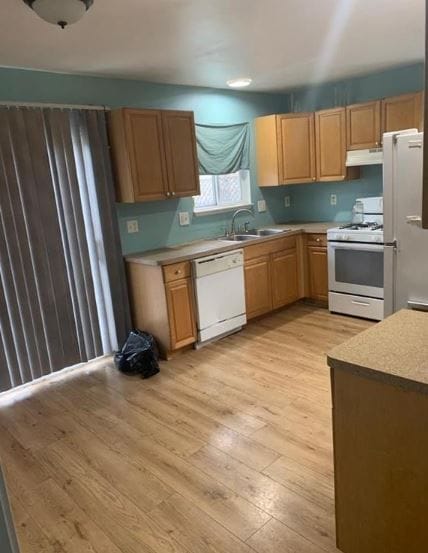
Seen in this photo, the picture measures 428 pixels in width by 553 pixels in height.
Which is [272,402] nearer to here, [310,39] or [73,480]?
[73,480]

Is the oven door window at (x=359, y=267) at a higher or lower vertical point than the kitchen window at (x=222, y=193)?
lower

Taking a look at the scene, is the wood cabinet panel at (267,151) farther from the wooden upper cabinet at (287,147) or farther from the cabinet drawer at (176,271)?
the cabinet drawer at (176,271)

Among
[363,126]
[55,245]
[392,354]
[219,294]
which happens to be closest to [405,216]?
[363,126]

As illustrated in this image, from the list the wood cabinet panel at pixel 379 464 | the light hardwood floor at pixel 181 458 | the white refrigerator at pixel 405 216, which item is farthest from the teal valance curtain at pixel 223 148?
the wood cabinet panel at pixel 379 464

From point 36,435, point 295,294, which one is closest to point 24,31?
point 36,435

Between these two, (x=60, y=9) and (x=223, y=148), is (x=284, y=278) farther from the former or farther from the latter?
(x=60, y=9)

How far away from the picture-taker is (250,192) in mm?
5031

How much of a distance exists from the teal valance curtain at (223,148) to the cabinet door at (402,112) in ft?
4.81

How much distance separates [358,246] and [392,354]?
9.30 ft

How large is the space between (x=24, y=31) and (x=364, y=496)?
111 inches

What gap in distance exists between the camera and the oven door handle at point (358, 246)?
397 centimetres

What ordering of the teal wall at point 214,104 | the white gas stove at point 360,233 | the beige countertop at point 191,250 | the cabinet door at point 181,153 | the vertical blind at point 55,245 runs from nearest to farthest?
the vertical blind at point 55,245 < the teal wall at point 214,104 < the beige countertop at point 191,250 < the cabinet door at point 181,153 < the white gas stove at point 360,233

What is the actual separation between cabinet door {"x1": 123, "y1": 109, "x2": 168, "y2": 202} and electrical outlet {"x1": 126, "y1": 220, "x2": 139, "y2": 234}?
35 centimetres

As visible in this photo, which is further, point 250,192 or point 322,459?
point 250,192
